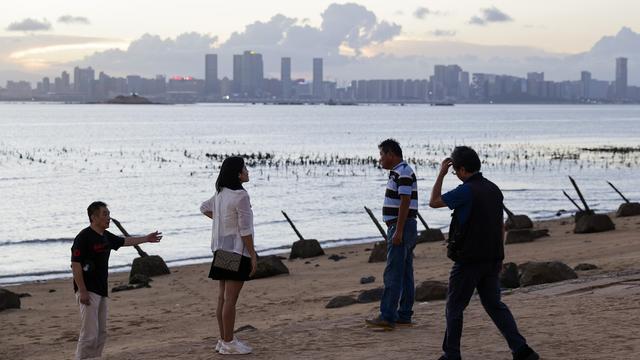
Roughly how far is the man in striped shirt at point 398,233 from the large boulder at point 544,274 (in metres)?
4.36

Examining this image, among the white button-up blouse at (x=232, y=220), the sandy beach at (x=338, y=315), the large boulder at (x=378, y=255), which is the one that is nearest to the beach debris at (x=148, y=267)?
the sandy beach at (x=338, y=315)

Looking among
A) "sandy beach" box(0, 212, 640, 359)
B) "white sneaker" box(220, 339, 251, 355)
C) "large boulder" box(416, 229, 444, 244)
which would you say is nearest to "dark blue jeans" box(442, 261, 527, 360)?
"sandy beach" box(0, 212, 640, 359)

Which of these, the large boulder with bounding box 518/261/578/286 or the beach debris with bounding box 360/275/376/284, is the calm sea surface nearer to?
the beach debris with bounding box 360/275/376/284

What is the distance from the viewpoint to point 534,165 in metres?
64.5

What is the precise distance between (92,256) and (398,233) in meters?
3.18

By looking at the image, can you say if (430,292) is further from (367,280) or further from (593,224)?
(593,224)

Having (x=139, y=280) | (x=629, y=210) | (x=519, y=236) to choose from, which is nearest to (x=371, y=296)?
(x=139, y=280)

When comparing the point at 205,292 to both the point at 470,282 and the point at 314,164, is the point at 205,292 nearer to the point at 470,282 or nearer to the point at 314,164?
the point at 470,282

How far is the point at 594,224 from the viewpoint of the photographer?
25297 mm

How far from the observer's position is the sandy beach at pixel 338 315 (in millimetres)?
9516

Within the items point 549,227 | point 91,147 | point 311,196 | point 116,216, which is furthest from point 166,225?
point 91,147

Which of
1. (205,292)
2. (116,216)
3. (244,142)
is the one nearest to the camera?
(205,292)

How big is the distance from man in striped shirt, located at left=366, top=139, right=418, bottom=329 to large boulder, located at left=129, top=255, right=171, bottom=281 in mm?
12336

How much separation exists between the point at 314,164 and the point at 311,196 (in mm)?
20124
